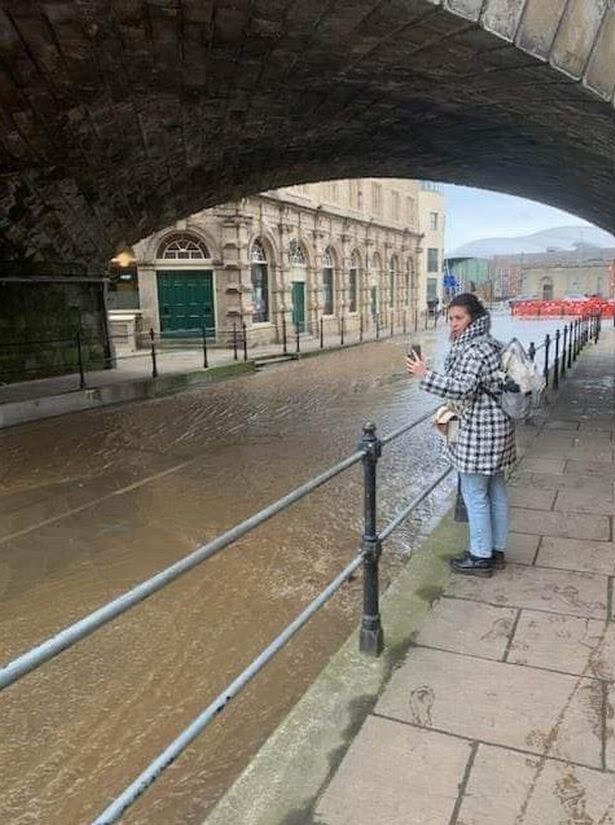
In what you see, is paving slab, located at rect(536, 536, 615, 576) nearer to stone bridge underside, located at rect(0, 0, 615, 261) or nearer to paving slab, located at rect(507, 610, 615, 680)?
paving slab, located at rect(507, 610, 615, 680)

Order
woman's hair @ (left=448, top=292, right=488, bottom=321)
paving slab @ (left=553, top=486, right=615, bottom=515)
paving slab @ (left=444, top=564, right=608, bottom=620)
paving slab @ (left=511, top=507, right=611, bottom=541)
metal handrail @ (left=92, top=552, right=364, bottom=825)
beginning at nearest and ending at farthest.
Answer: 1. metal handrail @ (left=92, top=552, right=364, bottom=825)
2. paving slab @ (left=444, top=564, right=608, bottom=620)
3. woman's hair @ (left=448, top=292, right=488, bottom=321)
4. paving slab @ (left=511, top=507, right=611, bottom=541)
5. paving slab @ (left=553, top=486, right=615, bottom=515)

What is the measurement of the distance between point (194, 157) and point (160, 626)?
10023 millimetres

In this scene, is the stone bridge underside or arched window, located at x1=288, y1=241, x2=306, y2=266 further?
arched window, located at x1=288, y1=241, x2=306, y2=266

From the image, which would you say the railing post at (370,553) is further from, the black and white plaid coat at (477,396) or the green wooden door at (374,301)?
the green wooden door at (374,301)

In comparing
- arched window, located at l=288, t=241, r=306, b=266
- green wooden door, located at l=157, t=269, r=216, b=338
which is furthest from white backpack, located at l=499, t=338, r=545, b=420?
arched window, located at l=288, t=241, r=306, b=266

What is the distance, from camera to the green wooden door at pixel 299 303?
30422 mm

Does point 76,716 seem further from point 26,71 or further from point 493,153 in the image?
point 493,153

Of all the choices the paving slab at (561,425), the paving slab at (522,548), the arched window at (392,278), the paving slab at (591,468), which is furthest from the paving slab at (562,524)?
the arched window at (392,278)

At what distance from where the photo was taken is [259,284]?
27.4 meters

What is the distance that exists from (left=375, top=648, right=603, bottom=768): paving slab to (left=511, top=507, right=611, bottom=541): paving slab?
83.6 inches

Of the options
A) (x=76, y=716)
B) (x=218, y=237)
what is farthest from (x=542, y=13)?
(x=218, y=237)

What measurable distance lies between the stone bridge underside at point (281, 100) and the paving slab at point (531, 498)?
3.25 meters

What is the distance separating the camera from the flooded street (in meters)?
3.26

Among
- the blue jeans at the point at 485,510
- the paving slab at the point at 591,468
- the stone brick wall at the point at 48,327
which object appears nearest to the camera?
the blue jeans at the point at 485,510
